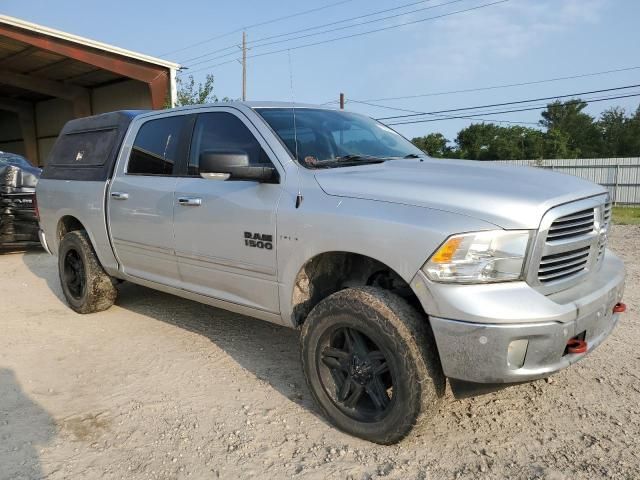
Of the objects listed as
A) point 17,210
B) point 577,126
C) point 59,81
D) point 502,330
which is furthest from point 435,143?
point 502,330

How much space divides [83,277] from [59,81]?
22.7 meters

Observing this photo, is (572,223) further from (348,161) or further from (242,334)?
(242,334)

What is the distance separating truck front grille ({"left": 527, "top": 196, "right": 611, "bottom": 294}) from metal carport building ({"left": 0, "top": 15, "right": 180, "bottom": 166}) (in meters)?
17.5

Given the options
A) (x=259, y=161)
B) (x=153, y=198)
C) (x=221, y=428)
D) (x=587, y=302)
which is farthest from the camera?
(x=153, y=198)

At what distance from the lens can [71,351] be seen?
176 inches

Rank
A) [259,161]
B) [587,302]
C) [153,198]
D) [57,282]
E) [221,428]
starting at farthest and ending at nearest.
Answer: [57,282]
[153,198]
[259,161]
[221,428]
[587,302]

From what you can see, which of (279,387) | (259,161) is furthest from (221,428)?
(259,161)

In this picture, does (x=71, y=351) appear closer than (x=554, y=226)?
No

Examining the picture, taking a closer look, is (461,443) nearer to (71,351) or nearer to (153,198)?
(153,198)

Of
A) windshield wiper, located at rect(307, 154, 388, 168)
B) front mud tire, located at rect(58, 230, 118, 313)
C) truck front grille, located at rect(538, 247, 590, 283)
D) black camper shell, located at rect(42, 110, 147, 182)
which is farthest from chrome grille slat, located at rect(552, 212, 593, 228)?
front mud tire, located at rect(58, 230, 118, 313)

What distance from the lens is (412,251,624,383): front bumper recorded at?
7.92ft

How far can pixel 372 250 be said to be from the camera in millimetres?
2756

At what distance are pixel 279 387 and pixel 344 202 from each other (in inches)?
59.5

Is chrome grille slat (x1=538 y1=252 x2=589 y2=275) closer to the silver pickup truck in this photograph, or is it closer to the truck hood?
the silver pickup truck
